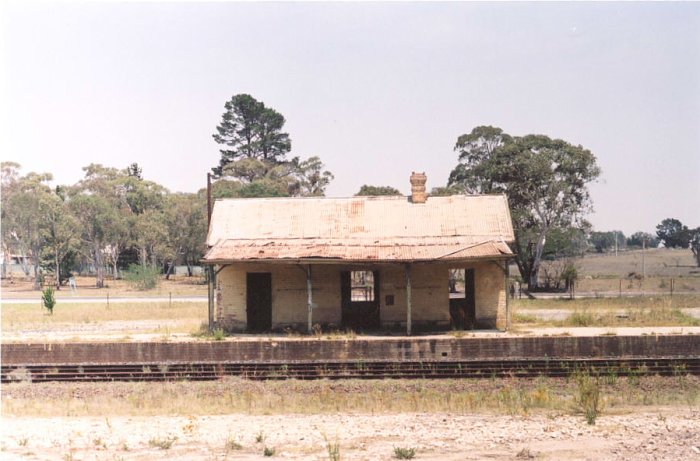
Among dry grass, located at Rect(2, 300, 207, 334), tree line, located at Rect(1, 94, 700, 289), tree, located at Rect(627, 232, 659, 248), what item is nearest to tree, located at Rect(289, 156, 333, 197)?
tree line, located at Rect(1, 94, 700, 289)

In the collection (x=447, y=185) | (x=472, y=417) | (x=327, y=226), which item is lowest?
(x=472, y=417)

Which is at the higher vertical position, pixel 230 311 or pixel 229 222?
pixel 229 222

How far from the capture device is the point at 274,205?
86.8 feet

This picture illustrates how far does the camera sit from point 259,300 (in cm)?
2423

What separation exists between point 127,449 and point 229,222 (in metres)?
15.7

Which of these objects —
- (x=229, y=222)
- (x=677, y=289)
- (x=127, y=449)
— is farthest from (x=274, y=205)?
(x=677, y=289)

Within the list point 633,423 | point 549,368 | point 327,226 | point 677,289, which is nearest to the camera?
point 633,423

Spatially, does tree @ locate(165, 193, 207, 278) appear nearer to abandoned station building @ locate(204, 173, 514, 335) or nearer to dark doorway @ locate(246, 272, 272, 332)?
abandoned station building @ locate(204, 173, 514, 335)

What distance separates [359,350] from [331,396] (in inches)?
142

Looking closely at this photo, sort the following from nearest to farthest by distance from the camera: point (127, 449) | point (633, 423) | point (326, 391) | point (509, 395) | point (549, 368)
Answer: point (127, 449), point (633, 423), point (509, 395), point (326, 391), point (549, 368)

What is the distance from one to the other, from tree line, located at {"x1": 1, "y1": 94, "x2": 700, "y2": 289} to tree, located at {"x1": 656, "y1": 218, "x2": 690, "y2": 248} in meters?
18.6

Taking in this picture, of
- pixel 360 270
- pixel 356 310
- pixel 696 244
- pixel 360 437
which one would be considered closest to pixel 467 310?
pixel 356 310

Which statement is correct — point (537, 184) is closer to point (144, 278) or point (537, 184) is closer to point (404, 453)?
point (144, 278)

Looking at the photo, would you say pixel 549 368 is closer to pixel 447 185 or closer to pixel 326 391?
pixel 326 391
